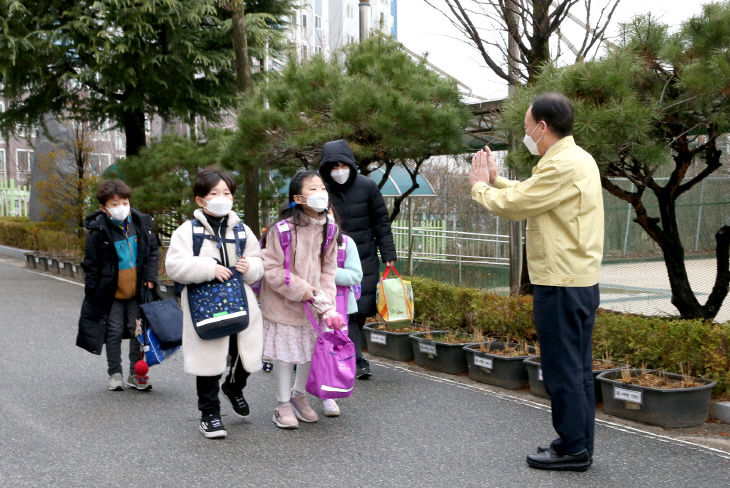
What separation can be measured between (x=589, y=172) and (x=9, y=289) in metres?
11.5

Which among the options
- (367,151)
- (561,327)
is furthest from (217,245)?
(367,151)

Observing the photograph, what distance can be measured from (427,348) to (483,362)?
2.57ft

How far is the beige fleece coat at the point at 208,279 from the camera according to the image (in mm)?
4766

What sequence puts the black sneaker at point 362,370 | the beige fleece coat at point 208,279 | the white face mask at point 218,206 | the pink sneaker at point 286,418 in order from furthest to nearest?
1. the black sneaker at point 362,370
2. the pink sneaker at point 286,418
3. the white face mask at point 218,206
4. the beige fleece coat at point 208,279

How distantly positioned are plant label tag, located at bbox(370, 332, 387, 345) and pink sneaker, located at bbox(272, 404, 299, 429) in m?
2.57

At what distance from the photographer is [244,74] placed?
39.5ft

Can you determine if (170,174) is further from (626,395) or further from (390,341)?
(626,395)

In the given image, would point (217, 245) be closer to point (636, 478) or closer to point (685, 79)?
point (636, 478)

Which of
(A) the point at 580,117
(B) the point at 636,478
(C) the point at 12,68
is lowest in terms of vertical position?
(B) the point at 636,478

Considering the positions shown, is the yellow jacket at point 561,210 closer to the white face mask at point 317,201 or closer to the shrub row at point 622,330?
the white face mask at point 317,201

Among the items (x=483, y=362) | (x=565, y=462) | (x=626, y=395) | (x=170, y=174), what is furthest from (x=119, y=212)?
(x=170, y=174)

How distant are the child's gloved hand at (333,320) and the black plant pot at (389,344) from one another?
2.66 m

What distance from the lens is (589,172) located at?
4277mm

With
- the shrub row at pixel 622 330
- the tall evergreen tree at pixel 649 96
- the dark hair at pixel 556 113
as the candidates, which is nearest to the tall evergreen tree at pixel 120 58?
the shrub row at pixel 622 330
